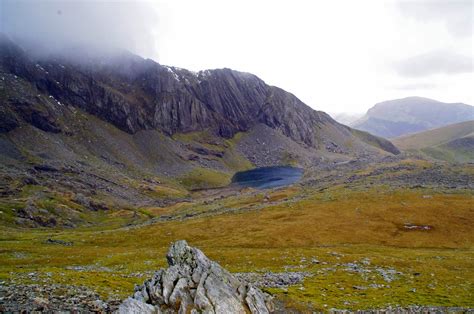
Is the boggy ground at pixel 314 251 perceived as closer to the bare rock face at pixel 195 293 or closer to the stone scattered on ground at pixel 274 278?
the stone scattered on ground at pixel 274 278

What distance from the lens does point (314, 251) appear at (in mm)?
66000

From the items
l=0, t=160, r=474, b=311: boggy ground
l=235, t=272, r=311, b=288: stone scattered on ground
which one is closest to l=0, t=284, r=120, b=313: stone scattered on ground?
l=0, t=160, r=474, b=311: boggy ground

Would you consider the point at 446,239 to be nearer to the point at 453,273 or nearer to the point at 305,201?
the point at 453,273

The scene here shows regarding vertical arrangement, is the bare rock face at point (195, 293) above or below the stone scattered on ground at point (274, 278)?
above

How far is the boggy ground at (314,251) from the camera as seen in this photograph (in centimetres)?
3706

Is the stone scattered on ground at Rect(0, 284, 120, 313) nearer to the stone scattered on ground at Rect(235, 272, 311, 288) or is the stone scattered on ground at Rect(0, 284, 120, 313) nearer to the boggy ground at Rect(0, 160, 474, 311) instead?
the boggy ground at Rect(0, 160, 474, 311)

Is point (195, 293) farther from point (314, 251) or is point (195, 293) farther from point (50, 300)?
point (314, 251)

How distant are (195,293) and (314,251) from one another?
41.3m

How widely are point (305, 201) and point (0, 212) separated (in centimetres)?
10259

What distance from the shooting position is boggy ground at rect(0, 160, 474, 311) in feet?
122

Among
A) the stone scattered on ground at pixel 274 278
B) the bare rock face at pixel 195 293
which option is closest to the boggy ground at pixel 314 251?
the stone scattered on ground at pixel 274 278

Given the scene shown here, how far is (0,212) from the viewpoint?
119 m

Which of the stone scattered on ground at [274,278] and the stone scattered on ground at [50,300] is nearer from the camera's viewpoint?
the stone scattered on ground at [50,300]

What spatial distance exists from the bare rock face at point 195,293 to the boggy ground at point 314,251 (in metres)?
4.62
